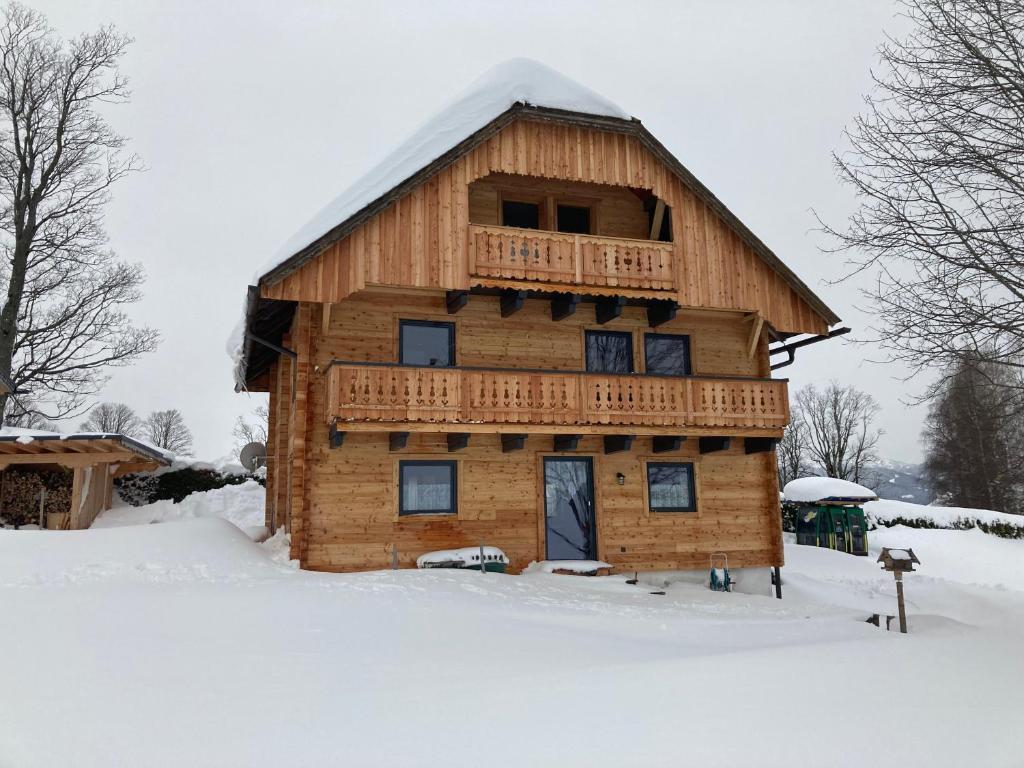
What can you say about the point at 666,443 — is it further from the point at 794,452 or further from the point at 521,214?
the point at 794,452

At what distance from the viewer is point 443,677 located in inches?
273

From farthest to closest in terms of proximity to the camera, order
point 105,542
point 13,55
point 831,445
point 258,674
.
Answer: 1. point 831,445
2. point 13,55
3. point 105,542
4. point 258,674

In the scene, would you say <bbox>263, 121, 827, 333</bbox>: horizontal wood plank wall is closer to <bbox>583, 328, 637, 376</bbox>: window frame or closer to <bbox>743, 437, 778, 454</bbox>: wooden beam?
<bbox>583, 328, 637, 376</bbox>: window frame

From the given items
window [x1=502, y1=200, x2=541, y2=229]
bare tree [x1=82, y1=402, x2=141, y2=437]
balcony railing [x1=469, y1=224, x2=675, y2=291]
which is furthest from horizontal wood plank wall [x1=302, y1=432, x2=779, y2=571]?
bare tree [x1=82, y1=402, x2=141, y2=437]

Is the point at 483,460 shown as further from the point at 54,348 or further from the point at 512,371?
the point at 54,348

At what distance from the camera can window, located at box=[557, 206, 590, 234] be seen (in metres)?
18.1

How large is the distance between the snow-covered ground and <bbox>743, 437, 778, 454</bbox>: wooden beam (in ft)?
18.0

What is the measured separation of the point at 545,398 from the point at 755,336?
611cm

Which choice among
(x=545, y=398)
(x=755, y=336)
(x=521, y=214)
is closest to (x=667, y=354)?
(x=755, y=336)

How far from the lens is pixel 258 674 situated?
22.0ft

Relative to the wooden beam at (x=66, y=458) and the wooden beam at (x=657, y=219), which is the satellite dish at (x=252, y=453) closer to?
the wooden beam at (x=66, y=458)

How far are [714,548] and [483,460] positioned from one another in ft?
19.1

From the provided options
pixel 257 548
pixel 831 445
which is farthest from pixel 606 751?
pixel 831 445

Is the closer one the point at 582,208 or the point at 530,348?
the point at 530,348
